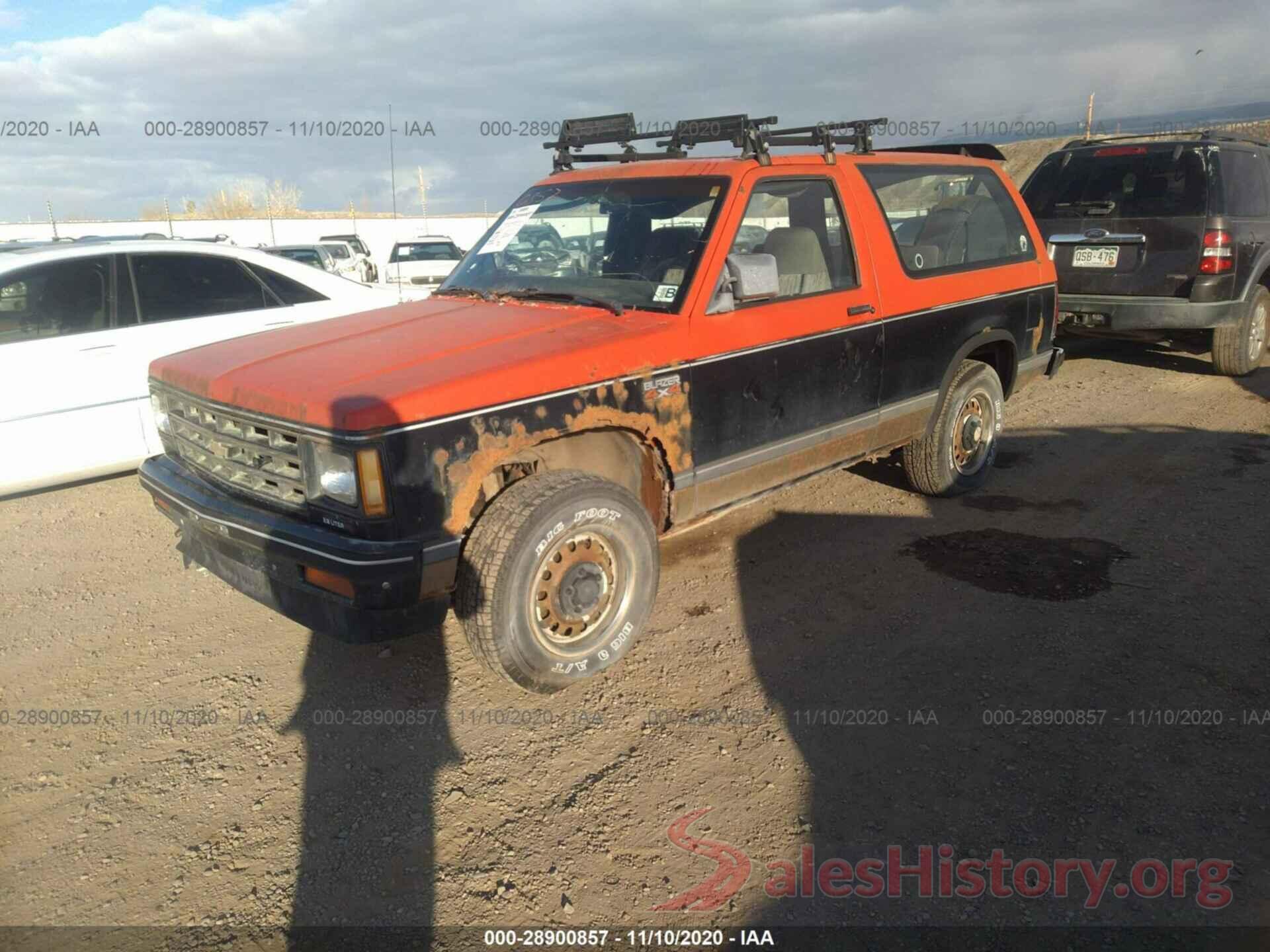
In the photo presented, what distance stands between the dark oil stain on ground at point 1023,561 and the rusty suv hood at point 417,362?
81.8 inches

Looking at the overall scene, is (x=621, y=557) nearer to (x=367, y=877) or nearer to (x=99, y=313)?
(x=367, y=877)

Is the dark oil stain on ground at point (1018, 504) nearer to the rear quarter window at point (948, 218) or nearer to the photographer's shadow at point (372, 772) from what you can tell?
the rear quarter window at point (948, 218)

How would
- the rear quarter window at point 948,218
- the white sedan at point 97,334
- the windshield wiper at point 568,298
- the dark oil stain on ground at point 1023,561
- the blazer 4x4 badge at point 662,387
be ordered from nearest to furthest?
the blazer 4x4 badge at point 662,387 < the windshield wiper at point 568,298 < the dark oil stain on ground at point 1023,561 < the rear quarter window at point 948,218 < the white sedan at point 97,334

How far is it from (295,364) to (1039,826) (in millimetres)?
3053

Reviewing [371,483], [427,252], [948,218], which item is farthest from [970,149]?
[427,252]

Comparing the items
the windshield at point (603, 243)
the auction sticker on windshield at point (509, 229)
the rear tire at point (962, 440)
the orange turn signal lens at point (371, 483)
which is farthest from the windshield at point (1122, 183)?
the orange turn signal lens at point (371, 483)

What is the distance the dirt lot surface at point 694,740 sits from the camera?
2.63 metres

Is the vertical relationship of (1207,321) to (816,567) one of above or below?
above

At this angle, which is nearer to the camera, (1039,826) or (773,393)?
(1039,826)

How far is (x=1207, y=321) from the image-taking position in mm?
7586

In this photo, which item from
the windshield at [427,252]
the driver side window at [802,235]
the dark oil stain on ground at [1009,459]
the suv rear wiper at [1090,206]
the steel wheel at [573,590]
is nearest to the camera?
the steel wheel at [573,590]

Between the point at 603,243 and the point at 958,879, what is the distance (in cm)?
308

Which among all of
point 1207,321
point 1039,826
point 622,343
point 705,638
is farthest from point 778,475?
point 1207,321

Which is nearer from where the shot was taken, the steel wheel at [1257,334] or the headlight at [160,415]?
the headlight at [160,415]
